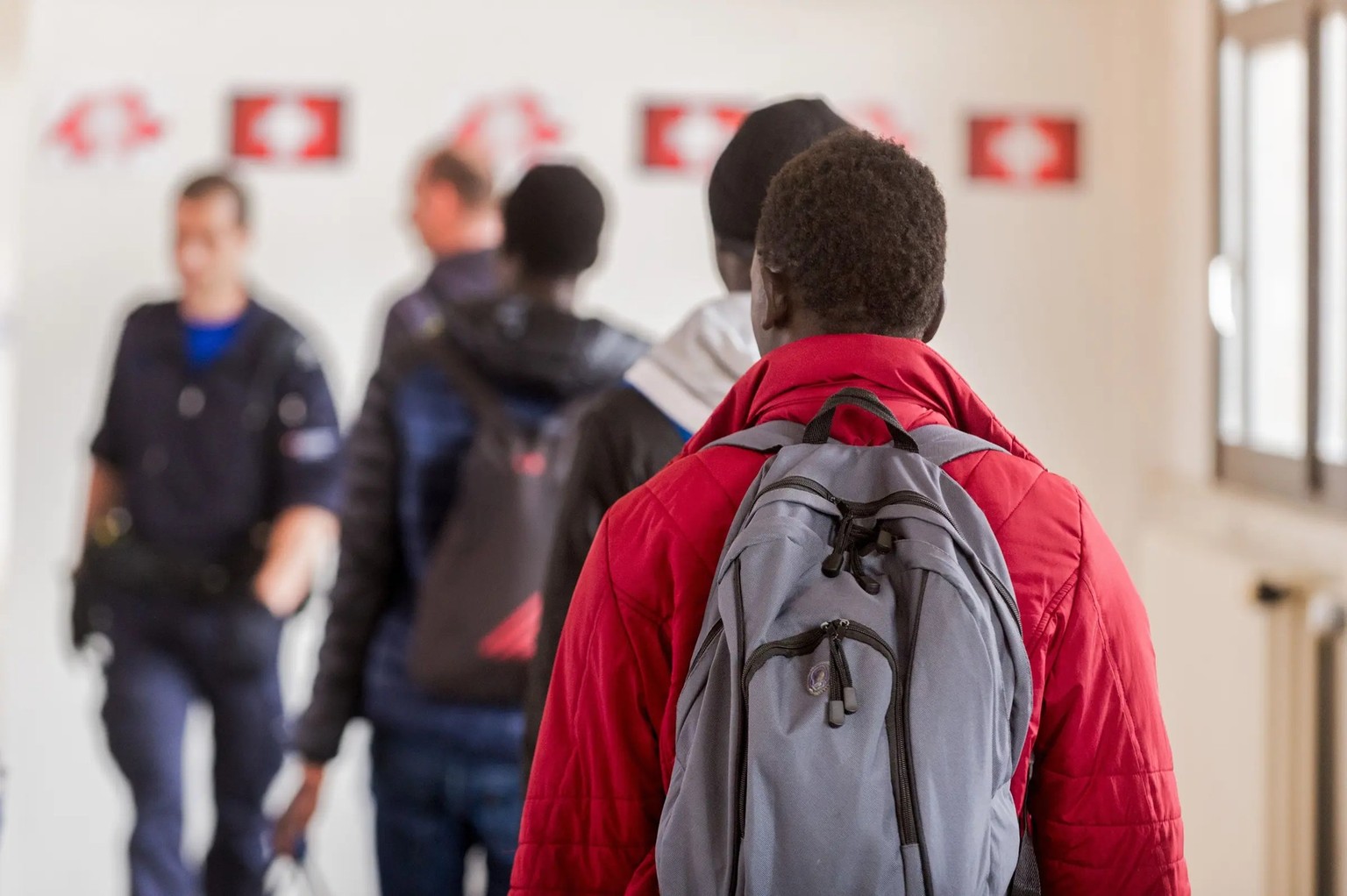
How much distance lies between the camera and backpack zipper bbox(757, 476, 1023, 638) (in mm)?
826

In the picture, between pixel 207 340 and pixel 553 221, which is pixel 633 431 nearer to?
pixel 553 221

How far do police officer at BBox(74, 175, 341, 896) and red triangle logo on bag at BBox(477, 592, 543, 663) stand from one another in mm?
1319

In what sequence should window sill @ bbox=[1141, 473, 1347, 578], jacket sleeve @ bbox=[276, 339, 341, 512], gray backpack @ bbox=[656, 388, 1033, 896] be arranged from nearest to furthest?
gray backpack @ bbox=[656, 388, 1033, 896]
window sill @ bbox=[1141, 473, 1347, 578]
jacket sleeve @ bbox=[276, 339, 341, 512]

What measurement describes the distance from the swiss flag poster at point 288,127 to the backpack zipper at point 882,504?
2.63 meters

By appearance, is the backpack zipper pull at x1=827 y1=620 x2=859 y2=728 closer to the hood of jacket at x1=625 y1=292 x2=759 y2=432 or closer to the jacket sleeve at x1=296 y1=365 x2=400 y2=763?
the hood of jacket at x1=625 y1=292 x2=759 y2=432

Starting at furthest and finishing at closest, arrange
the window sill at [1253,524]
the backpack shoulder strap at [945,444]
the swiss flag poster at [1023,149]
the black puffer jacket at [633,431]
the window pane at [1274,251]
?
the swiss flag poster at [1023,149], the window pane at [1274,251], the window sill at [1253,524], the black puffer jacket at [633,431], the backpack shoulder strap at [945,444]

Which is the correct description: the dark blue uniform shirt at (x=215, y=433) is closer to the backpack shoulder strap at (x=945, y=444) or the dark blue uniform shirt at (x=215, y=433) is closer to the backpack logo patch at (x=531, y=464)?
the backpack logo patch at (x=531, y=464)

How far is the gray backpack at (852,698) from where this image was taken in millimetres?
775

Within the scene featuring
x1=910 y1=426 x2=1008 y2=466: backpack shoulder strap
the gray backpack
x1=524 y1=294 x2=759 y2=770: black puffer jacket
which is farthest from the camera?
x1=524 y1=294 x2=759 y2=770: black puffer jacket

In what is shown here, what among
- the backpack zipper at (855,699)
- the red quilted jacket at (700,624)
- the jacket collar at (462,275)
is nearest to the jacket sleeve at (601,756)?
the red quilted jacket at (700,624)

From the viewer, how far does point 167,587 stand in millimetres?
3078

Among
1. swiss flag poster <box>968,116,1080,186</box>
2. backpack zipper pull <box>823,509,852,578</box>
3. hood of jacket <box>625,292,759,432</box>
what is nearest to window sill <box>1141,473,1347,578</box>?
swiss flag poster <box>968,116,1080,186</box>

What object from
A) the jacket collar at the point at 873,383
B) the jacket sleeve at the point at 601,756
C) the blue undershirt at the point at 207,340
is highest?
the blue undershirt at the point at 207,340

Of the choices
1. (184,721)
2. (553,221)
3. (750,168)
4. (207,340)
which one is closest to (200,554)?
(184,721)
